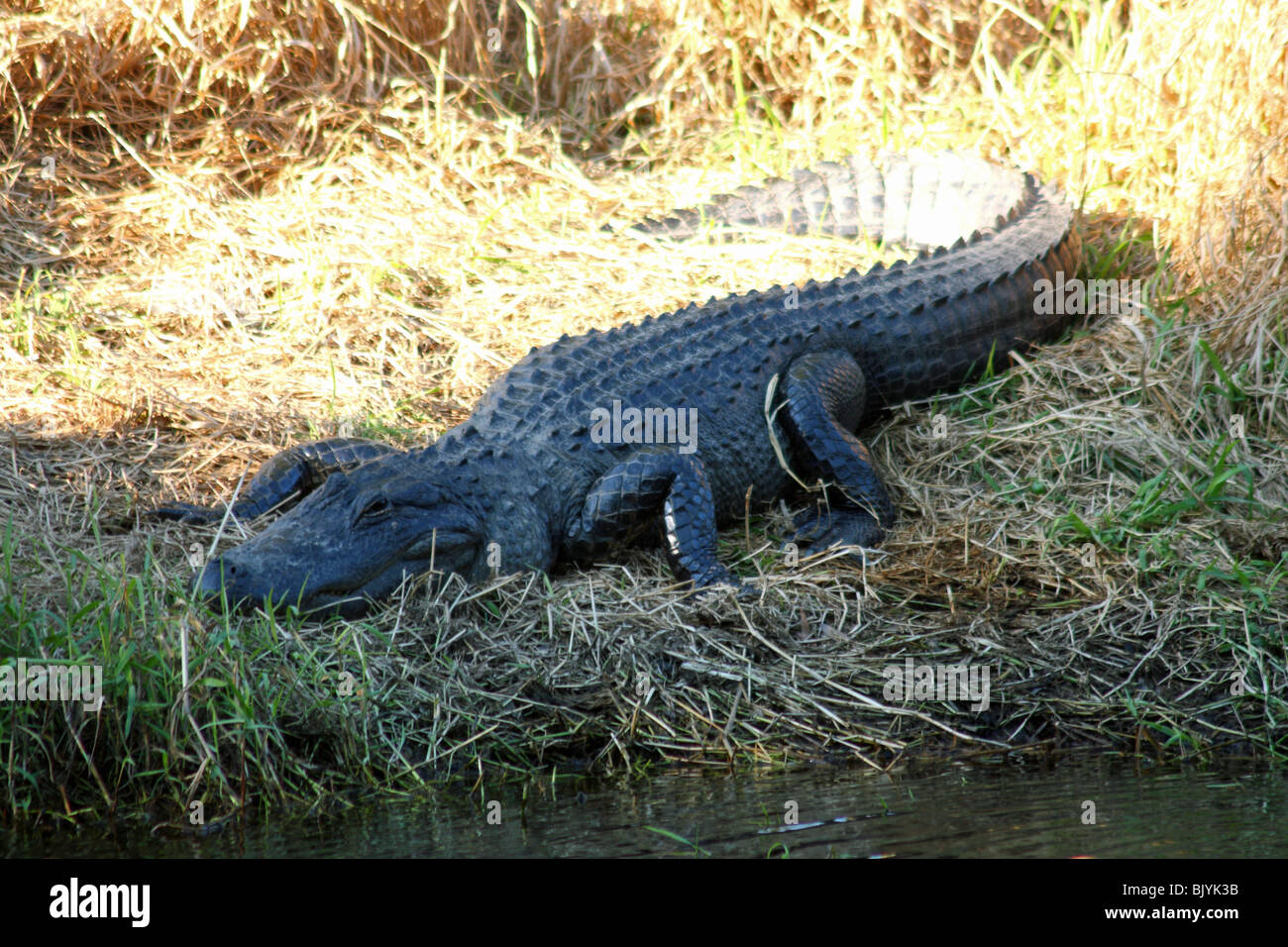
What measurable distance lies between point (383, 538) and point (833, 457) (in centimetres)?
167

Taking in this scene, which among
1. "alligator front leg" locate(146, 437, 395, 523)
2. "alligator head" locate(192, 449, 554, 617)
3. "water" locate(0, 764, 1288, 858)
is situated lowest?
"water" locate(0, 764, 1288, 858)

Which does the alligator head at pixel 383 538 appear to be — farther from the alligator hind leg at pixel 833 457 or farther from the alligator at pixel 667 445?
the alligator hind leg at pixel 833 457

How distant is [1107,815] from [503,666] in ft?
5.21

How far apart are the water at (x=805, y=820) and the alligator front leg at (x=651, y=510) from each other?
1027 millimetres

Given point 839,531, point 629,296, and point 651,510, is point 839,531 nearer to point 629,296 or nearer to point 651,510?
point 651,510

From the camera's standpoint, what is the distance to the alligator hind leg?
4.45 m

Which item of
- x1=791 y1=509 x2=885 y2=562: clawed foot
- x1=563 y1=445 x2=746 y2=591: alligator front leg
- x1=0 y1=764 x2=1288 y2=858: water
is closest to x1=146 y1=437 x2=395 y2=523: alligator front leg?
x1=563 y1=445 x2=746 y2=591: alligator front leg

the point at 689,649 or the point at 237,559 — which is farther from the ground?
the point at 237,559

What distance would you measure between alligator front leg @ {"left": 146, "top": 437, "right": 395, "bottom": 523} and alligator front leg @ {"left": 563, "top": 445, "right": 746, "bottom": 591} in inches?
29.4

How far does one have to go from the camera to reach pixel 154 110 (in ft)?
22.9

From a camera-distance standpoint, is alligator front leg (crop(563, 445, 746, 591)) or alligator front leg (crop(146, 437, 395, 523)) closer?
alligator front leg (crop(563, 445, 746, 591))

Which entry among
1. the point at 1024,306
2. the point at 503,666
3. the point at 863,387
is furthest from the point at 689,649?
the point at 1024,306

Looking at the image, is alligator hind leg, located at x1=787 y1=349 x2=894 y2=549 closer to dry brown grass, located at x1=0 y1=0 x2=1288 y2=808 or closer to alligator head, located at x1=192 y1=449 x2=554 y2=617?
dry brown grass, located at x1=0 y1=0 x2=1288 y2=808

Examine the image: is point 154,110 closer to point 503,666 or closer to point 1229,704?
point 503,666
